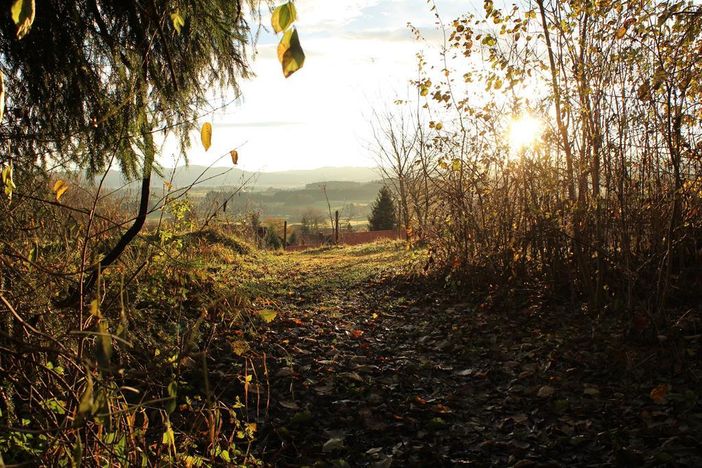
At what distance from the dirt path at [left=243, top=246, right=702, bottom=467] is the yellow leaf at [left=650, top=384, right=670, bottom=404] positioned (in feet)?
0.05

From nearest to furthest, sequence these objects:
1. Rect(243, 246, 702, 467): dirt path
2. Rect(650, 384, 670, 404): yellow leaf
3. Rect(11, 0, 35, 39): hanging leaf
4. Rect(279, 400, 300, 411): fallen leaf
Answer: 1. Rect(11, 0, 35, 39): hanging leaf
2. Rect(243, 246, 702, 467): dirt path
3. Rect(650, 384, 670, 404): yellow leaf
4. Rect(279, 400, 300, 411): fallen leaf

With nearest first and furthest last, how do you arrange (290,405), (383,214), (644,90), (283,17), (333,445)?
(283,17)
(333,445)
(290,405)
(644,90)
(383,214)

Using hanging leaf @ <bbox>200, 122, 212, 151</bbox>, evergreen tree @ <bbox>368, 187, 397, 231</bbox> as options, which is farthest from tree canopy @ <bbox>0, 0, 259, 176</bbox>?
evergreen tree @ <bbox>368, 187, 397, 231</bbox>

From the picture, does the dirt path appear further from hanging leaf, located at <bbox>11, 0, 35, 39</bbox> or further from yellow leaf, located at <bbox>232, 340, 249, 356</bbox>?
hanging leaf, located at <bbox>11, 0, 35, 39</bbox>

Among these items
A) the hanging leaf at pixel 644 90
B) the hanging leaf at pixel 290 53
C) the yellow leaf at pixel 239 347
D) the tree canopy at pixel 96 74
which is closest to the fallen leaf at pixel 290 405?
the yellow leaf at pixel 239 347

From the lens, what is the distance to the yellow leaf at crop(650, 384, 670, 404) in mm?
2748

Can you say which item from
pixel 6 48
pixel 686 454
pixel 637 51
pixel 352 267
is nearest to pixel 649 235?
pixel 637 51

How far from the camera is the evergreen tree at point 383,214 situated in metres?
34.0

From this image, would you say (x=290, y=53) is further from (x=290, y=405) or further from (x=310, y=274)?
(x=310, y=274)

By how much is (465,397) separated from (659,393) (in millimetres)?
1116

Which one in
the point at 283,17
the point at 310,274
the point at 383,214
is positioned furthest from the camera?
the point at 383,214

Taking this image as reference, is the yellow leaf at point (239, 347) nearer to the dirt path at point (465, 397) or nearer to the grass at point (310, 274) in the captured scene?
the dirt path at point (465, 397)

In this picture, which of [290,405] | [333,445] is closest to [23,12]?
[333,445]

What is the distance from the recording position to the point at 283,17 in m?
0.92
